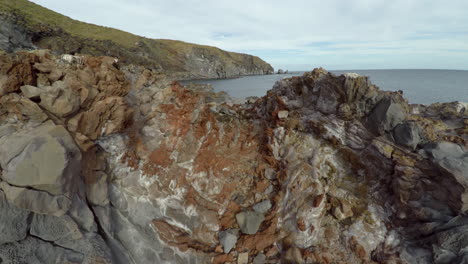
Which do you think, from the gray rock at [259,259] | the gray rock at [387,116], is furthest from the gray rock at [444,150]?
the gray rock at [259,259]

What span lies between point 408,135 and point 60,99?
16.8 m

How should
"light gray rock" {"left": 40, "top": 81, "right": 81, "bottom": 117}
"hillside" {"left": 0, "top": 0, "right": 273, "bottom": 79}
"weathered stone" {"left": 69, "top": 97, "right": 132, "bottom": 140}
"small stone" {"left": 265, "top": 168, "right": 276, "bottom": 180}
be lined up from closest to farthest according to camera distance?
"light gray rock" {"left": 40, "top": 81, "right": 81, "bottom": 117}
"weathered stone" {"left": 69, "top": 97, "right": 132, "bottom": 140}
"small stone" {"left": 265, "top": 168, "right": 276, "bottom": 180}
"hillside" {"left": 0, "top": 0, "right": 273, "bottom": 79}

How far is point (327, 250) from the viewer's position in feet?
34.2

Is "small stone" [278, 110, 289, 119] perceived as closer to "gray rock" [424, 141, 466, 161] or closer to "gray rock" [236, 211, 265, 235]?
"gray rock" [236, 211, 265, 235]

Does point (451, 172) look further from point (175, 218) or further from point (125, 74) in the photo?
point (125, 74)

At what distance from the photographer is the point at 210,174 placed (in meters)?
13.0

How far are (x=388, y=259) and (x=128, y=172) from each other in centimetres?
1267

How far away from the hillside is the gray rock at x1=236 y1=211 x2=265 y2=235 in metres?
75.3

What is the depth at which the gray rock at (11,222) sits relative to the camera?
26.4 feet

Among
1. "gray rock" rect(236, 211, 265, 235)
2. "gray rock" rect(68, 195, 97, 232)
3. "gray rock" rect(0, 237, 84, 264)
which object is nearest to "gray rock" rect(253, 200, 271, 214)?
"gray rock" rect(236, 211, 265, 235)

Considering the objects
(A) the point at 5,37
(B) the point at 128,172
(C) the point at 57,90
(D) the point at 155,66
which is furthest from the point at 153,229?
(D) the point at 155,66

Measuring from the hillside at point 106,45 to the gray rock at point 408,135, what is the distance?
8054cm

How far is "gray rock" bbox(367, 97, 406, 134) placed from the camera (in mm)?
11789

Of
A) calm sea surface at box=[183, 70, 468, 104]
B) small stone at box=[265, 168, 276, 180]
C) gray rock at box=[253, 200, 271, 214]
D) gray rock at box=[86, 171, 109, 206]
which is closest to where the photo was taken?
gray rock at box=[86, 171, 109, 206]
